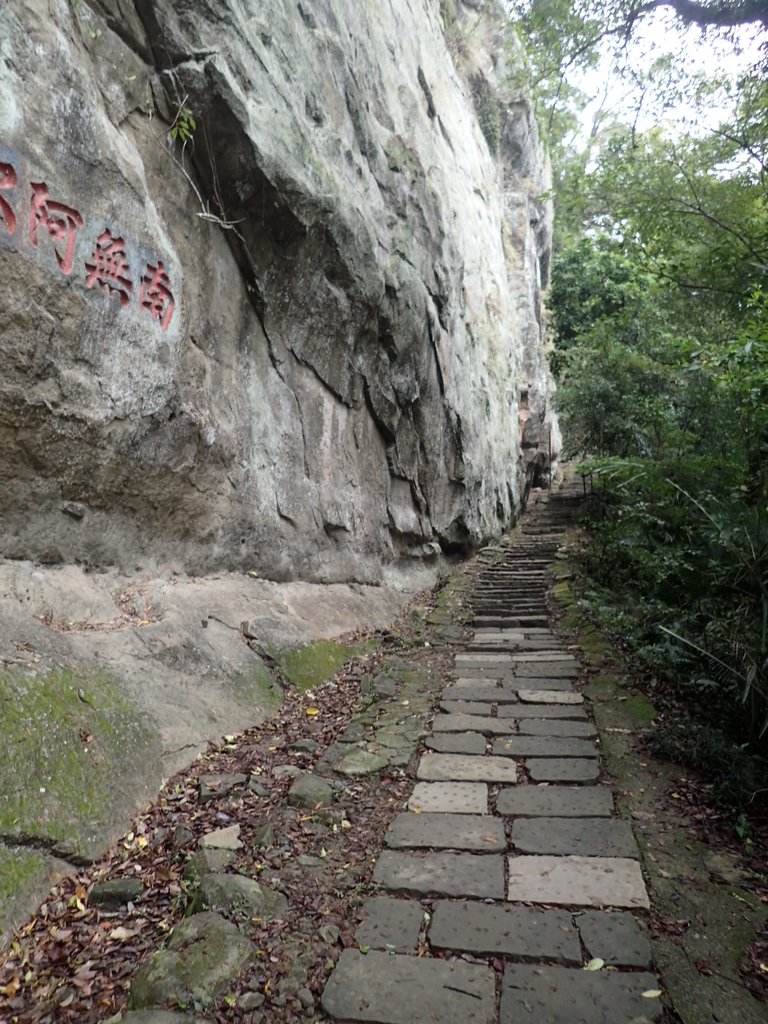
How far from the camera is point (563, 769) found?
3.96 meters

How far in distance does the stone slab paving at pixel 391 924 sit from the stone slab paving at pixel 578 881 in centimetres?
44

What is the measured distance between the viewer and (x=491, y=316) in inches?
627

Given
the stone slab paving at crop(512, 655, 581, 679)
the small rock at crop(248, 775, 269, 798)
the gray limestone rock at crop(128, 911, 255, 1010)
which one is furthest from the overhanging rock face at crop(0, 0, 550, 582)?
the gray limestone rock at crop(128, 911, 255, 1010)

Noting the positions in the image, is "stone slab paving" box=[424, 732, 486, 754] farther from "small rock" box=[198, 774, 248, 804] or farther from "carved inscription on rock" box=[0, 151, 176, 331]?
"carved inscription on rock" box=[0, 151, 176, 331]

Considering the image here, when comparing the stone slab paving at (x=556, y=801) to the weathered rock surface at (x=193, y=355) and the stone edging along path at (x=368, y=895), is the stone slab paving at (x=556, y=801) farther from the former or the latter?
the weathered rock surface at (x=193, y=355)

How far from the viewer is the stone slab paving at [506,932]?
7.79 feet

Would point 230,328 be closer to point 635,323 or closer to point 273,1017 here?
point 273,1017

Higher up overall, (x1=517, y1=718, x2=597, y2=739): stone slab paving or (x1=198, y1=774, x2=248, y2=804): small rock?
(x1=198, y1=774, x2=248, y2=804): small rock

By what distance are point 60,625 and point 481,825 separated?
2697mm

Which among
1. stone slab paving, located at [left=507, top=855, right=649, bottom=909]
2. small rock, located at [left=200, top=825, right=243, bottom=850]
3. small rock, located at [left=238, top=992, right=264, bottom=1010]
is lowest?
stone slab paving, located at [left=507, top=855, right=649, bottom=909]

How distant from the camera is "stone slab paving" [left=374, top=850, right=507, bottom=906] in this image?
277 centimetres

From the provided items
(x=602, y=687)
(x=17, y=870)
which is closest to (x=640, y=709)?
(x=602, y=687)

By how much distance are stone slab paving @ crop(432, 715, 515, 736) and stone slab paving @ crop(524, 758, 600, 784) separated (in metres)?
0.53

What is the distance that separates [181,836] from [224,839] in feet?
0.66
